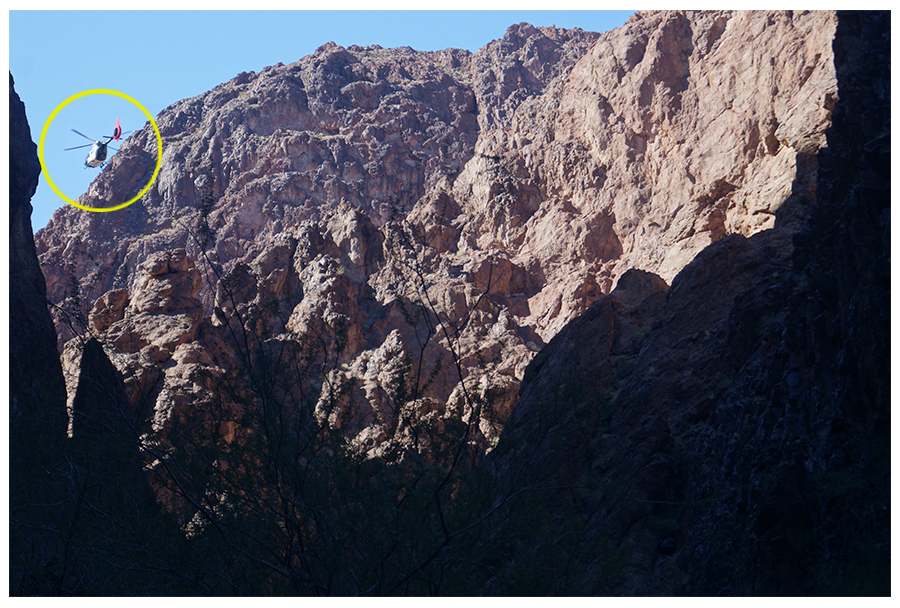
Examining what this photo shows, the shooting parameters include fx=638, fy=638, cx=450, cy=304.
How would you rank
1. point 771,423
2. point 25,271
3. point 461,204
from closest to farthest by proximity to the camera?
point 771,423 → point 25,271 → point 461,204

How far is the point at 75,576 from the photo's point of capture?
6066 mm

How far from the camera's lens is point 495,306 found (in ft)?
101

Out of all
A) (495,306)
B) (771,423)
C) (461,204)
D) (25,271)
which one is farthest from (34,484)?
(461,204)

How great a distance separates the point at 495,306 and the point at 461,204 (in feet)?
33.9

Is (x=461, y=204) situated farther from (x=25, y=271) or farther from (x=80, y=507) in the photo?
(x=80, y=507)

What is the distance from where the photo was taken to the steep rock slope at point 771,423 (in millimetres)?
6746

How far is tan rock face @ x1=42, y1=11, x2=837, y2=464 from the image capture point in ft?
74.4

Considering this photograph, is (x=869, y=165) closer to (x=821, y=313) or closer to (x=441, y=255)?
(x=821, y=313)

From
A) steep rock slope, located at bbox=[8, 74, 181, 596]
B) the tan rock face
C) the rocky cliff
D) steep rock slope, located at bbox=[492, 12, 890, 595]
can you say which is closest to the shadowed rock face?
the tan rock face

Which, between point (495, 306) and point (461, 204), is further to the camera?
point (461, 204)

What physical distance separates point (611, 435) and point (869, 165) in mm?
6278

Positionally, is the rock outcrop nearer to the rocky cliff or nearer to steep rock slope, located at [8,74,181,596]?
steep rock slope, located at [8,74,181,596]

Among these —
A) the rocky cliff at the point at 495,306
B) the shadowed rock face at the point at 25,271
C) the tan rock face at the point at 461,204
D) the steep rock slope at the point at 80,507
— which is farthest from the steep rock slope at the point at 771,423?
the shadowed rock face at the point at 25,271

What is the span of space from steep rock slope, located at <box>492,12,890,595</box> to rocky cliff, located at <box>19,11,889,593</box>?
0.19ft
